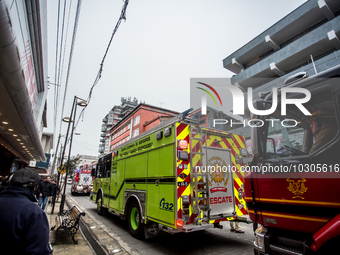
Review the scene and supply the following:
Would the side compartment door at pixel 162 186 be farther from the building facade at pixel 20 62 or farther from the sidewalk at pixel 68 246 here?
the building facade at pixel 20 62

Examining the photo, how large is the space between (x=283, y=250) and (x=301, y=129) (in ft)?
5.26

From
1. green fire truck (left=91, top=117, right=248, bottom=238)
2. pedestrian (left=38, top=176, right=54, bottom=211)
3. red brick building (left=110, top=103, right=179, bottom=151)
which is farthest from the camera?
red brick building (left=110, top=103, right=179, bottom=151)

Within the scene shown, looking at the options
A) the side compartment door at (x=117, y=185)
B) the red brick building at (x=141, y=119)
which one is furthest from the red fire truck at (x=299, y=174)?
the red brick building at (x=141, y=119)

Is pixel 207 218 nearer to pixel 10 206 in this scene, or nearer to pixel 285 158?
pixel 285 158

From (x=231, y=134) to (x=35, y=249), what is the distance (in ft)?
16.5

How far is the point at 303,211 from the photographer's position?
7.28 ft

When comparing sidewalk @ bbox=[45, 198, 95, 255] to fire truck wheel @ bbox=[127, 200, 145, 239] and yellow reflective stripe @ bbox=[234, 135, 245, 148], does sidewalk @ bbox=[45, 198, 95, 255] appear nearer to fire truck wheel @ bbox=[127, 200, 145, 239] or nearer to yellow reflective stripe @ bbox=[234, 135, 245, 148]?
fire truck wheel @ bbox=[127, 200, 145, 239]

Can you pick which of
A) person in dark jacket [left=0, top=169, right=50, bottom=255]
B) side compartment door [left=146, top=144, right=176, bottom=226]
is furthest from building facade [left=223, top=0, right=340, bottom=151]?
person in dark jacket [left=0, top=169, right=50, bottom=255]

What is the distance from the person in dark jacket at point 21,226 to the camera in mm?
1558

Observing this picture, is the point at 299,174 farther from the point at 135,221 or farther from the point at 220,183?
the point at 135,221

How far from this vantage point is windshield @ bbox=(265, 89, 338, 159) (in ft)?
7.70

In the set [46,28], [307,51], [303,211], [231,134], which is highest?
[307,51]

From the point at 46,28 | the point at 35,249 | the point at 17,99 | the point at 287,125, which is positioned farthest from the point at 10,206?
the point at 46,28

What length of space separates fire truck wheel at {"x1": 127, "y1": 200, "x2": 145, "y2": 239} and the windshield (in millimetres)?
4075
